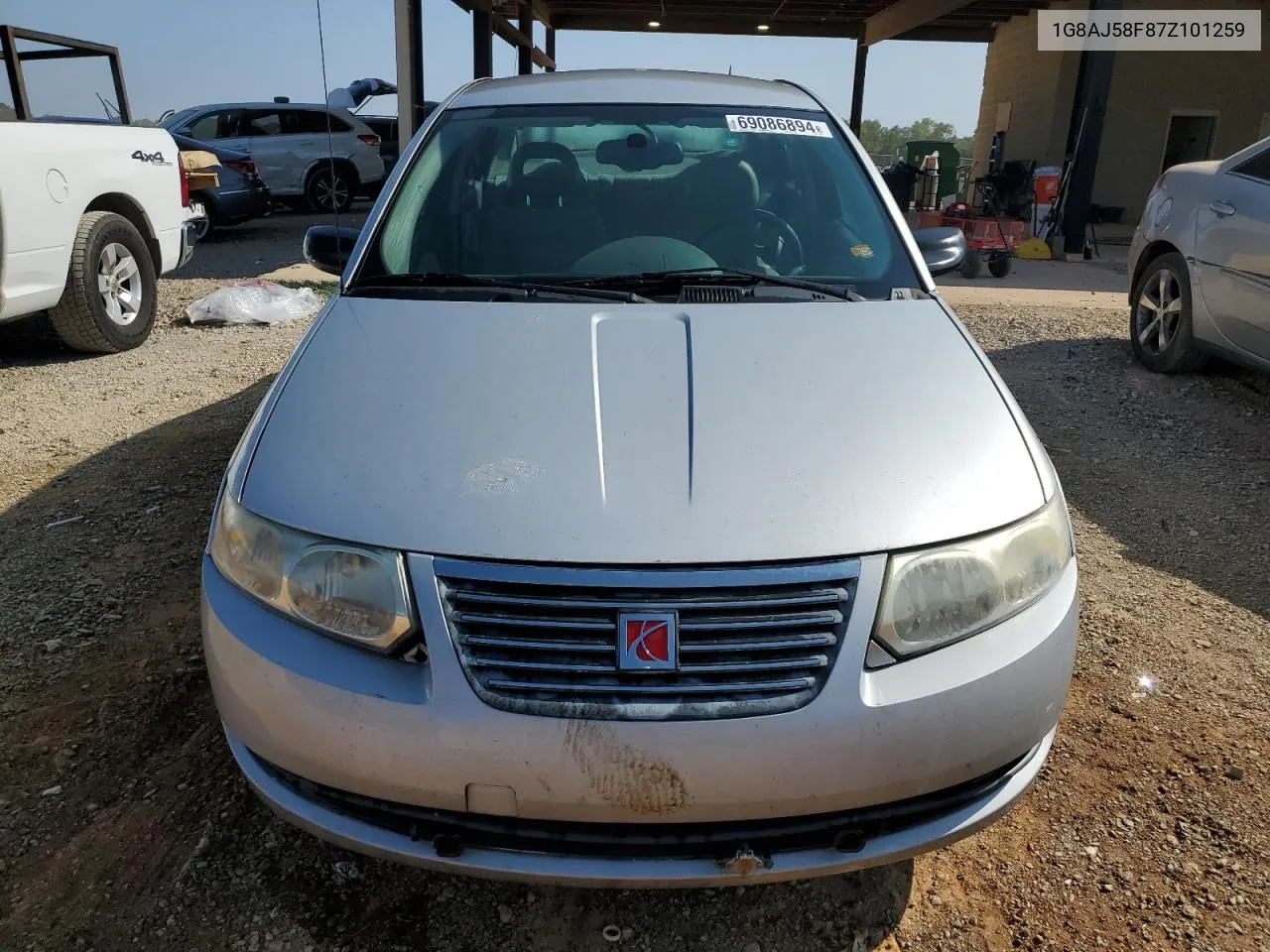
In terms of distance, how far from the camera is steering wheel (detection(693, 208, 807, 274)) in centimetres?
280

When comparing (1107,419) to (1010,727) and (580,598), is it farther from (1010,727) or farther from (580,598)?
(580,598)

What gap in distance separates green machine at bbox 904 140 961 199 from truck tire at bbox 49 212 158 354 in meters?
12.8

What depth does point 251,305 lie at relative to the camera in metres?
7.28

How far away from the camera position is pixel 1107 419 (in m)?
5.21

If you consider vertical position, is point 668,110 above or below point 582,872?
above

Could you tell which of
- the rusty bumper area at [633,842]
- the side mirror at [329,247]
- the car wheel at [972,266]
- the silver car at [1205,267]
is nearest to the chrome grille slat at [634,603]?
the rusty bumper area at [633,842]

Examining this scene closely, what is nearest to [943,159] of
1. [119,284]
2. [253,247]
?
[253,247]

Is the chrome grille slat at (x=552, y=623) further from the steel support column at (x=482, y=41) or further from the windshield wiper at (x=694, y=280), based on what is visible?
the steel support column at (x=482, y=41)

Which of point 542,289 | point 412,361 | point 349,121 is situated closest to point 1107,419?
point 542,289

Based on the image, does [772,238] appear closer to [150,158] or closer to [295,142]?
[150,158]

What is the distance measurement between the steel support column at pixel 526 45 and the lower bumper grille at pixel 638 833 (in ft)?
57.9

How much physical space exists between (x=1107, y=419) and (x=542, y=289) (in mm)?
3936

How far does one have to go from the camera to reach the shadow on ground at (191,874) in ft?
6.22

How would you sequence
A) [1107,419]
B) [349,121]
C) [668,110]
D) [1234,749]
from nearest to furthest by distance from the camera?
[1234,749]
[668,110]
[1107,419]
[349,121]
